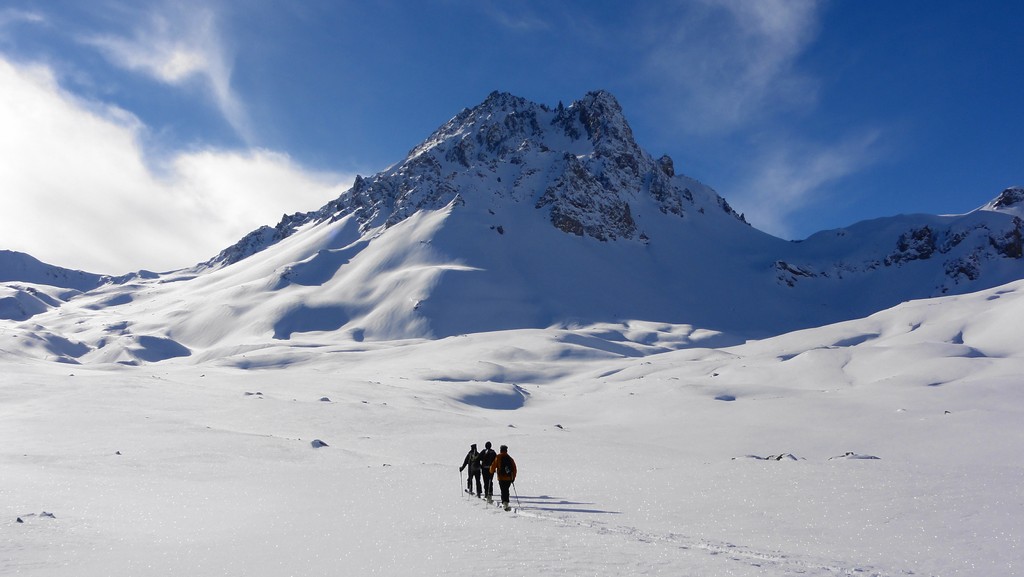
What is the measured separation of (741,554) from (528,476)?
1297 cm

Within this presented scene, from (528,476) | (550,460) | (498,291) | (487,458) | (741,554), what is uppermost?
(498,291)

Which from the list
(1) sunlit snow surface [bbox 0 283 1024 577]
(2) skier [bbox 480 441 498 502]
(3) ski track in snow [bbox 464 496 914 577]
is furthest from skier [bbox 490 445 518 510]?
(3) ski track in snow [bbox 464 496 914 577]

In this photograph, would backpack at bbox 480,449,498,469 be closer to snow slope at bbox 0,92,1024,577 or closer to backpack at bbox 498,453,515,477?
snow slope at bbox 0,92,1024,577

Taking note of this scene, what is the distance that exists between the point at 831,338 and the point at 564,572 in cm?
8982

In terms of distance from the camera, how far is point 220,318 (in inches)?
6068

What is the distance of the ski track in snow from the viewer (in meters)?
9.82

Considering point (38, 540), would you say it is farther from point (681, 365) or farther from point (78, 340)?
point (78, 340)

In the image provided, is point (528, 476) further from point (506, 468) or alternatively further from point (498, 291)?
point (498, 291)

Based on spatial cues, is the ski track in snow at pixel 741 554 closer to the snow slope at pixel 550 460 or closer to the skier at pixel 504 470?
the snow slope at pixel 550 460

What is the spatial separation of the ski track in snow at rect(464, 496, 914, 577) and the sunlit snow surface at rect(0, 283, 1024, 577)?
79 millimetres

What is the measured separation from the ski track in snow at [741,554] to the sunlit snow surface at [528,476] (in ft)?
0.26

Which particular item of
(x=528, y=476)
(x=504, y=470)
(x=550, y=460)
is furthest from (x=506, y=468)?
(x=550, y=460)

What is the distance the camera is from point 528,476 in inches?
914

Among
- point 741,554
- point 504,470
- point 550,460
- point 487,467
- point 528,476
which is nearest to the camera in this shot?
point 741,554
